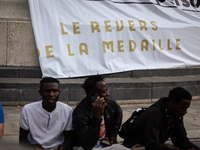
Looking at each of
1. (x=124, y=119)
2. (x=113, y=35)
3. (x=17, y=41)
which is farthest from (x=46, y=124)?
(x=113, y=35)

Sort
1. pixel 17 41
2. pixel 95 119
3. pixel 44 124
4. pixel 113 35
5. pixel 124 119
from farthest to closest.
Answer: pixel 113 35 < pixel 17 41 < pixel 124 119 < pixel 44 124 < pixel 95 119

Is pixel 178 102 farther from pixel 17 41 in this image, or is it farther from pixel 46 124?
pixel 17 41

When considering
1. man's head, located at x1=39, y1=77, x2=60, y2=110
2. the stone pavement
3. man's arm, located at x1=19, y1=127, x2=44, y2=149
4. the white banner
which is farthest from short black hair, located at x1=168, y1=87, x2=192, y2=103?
the white banner

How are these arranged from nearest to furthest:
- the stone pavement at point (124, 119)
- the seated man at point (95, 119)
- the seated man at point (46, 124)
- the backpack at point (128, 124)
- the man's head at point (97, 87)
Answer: the seated man at point (95, 119)
the seated man at point (46, 124)
the man's head at point (97, 87)
the backpack at point (128, 124)
the stone pavement at point (124, 119)

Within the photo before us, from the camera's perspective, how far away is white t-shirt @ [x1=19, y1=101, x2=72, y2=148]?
2.96 metres

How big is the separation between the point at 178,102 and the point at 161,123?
0.87 feet

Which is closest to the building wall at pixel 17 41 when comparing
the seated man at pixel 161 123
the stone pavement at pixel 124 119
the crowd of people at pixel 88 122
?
the stone pavement at pixel 124 119

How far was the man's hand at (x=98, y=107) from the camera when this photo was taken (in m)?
2.85

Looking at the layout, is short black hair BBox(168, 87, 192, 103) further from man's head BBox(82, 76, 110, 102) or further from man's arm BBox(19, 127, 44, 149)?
man's arm BBox(19, 127, 44, 149)

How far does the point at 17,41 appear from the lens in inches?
265

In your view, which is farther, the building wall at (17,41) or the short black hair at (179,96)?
the building wall at (17,41)

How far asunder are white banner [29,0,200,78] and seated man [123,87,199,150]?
147 inches

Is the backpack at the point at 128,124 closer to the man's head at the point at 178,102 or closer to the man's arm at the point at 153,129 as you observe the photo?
the man's arm at the point at 153,129

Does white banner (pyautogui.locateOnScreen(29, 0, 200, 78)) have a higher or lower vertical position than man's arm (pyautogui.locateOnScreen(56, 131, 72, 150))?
higher
